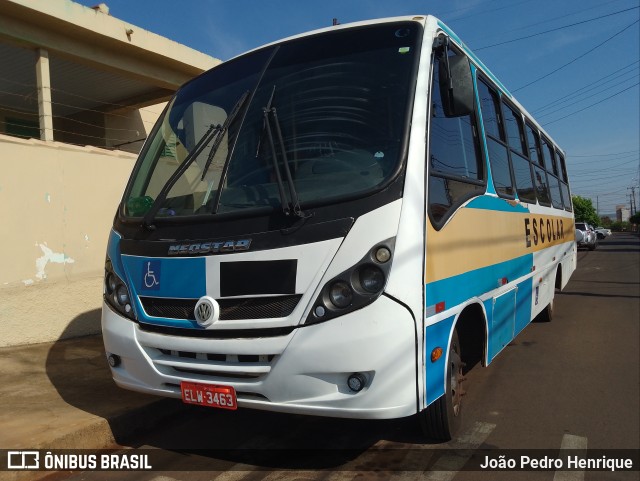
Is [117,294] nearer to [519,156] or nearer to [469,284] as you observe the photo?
[469,284]

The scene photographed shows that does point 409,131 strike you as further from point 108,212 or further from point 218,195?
point 108,212

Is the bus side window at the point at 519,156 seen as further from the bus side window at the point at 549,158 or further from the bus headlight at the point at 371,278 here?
the bus headlight at the point at 371,278

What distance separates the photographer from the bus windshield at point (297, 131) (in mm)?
3238

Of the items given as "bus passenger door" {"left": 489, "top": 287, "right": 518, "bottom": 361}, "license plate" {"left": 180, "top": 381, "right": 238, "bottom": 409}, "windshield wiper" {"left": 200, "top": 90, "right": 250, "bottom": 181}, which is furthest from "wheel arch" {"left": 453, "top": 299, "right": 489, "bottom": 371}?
"windshield wiper" {"left": 200, "top": 90, "right": 250, "bottom": 181}

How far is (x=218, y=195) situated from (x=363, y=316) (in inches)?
49.4

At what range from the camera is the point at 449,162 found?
370cm

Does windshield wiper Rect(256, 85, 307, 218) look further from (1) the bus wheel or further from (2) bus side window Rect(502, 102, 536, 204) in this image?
(2) bus side window Rect(502, 102, 536, 204)

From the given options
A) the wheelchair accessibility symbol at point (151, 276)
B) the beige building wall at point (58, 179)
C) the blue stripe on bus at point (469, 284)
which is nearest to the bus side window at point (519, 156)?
the blue stripe on bus at point (469, 284)

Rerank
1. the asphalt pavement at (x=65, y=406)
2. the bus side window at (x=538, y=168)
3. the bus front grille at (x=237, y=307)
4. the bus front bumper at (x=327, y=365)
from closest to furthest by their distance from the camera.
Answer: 1. the bus front bumper at (x=327, y=365)
2. the bus front grille at (x=237, y=307)
3. the asphalt pavement at (x=65, y=406)
4. the bus side window at (x=538, y=168)

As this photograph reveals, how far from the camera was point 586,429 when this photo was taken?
4.23 m

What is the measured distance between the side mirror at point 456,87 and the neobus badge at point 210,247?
5.00 ft

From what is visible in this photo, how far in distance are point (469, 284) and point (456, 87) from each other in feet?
4.27

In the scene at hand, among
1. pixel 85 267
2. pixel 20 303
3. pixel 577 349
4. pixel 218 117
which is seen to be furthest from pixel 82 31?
pixel 577 349

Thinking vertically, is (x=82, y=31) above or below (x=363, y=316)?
above
